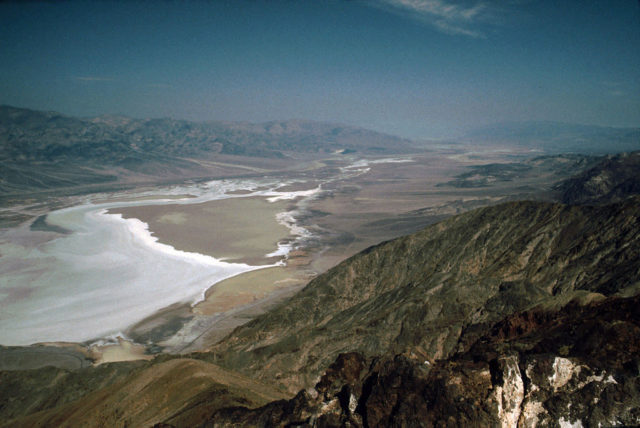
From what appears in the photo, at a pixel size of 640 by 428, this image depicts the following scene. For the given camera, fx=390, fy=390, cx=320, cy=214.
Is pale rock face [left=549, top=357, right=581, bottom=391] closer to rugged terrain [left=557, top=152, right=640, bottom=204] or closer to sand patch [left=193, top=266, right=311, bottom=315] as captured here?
sand patch [left=193, top=266, right=311, bottom=315]

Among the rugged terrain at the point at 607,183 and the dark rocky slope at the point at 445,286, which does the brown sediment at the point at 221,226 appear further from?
the rugged terrain at the point at 607,183

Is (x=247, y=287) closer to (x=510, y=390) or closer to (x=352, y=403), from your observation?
(x=352, y=403)

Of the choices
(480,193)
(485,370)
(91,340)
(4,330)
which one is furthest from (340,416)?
(480,193)

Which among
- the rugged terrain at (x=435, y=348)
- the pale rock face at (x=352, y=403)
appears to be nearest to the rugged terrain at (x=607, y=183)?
the rugged terrain at (x=435, y=348)

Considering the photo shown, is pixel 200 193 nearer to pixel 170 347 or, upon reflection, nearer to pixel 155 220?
pixel 155 220

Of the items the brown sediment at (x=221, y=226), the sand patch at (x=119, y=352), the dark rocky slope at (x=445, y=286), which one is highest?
the dark rocky slope at (x=445, y=286)
